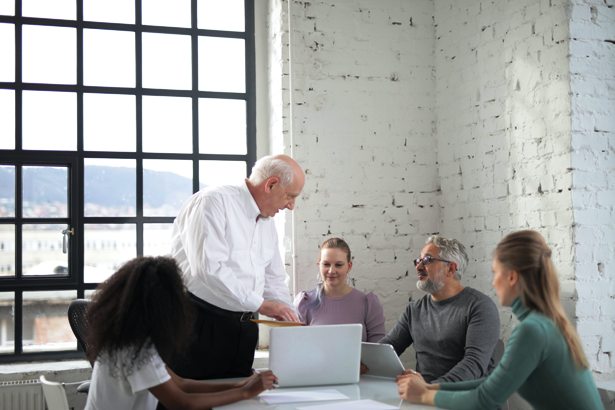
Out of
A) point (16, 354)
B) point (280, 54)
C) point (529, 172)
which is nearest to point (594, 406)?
point (529, 172)

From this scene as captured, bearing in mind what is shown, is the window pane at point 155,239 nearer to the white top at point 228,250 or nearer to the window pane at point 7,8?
the white top at point 228,250

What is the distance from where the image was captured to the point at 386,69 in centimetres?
489

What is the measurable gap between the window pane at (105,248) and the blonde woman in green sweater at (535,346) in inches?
118

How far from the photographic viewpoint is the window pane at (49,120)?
464 cm

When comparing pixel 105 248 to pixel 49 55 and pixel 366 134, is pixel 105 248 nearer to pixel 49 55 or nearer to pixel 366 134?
pixel 49 55

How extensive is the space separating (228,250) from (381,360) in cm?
88

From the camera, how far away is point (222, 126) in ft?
16.4

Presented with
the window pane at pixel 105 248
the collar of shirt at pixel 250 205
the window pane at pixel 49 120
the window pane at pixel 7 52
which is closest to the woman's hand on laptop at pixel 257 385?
the collar of shirt at pixel 250 205

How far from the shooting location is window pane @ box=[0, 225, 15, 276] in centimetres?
455

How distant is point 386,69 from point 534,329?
303 cm

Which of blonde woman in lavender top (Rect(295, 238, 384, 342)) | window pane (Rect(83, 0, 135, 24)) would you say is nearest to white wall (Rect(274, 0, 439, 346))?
blonde woman in lavender top (Rect(295, 238, 384, 342))

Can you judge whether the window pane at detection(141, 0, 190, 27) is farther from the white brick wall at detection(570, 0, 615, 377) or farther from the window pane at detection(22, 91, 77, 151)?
the white brick wall at detection(570, 0, 615, 377)

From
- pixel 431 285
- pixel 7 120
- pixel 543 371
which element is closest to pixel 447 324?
pixel 431 285

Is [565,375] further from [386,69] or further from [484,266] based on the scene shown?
[386,69]
